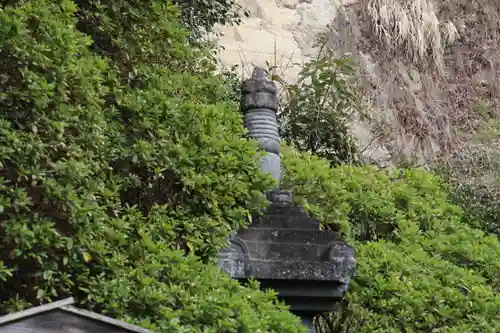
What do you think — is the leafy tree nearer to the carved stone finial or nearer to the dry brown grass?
the dry brown grass

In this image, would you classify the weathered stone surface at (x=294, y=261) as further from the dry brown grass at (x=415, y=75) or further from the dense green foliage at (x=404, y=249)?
the dry brown grass at (x=415, y=75)

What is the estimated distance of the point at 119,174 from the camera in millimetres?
4406

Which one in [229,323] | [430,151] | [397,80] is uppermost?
[397,80]

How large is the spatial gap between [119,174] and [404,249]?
2.92 m

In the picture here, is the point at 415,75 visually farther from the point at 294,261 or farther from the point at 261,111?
the point at 294,261

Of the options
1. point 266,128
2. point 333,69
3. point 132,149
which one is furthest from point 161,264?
point 333,69

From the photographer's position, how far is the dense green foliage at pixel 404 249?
569 cm

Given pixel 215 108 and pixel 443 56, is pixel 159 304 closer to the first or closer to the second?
pixel 215 108

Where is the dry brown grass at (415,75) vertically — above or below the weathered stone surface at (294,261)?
above

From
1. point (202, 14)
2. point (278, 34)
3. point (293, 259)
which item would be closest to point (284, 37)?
point (278, 34)

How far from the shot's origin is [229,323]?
385 cm

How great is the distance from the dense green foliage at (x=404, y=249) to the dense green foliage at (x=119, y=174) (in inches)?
54.4

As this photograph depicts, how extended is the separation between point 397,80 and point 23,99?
8.08m

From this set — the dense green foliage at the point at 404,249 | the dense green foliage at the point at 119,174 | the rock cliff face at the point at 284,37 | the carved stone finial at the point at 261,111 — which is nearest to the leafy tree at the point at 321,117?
the dense green foliage at the point at 404,249
